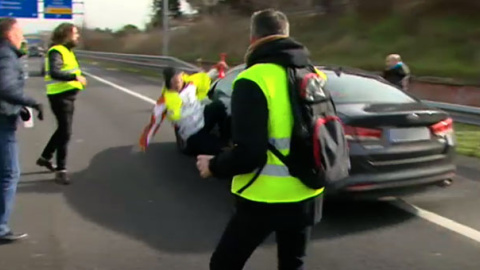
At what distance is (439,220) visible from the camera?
233 inches

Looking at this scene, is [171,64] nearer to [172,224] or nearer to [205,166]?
[172,224]

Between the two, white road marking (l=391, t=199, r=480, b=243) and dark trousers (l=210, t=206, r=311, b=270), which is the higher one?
dark trousers (l=210, t=206, r=311, b=270)

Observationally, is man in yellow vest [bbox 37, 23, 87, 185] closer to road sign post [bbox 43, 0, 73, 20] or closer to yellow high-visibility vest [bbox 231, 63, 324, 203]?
yellow high-visibility vest [bbox 231, 63, 324, 203]

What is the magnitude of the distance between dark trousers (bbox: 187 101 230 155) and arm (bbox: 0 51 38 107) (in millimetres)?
2502

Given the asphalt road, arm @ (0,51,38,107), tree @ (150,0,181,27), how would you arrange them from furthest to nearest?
tree @ (150,0,181,27) → arm @ (0,51,38,107) → the asphalt road

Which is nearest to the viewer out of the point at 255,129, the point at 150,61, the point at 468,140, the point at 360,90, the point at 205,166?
the point at 255,129

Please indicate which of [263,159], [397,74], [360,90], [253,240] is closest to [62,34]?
[360,90]

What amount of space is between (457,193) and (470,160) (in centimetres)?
194

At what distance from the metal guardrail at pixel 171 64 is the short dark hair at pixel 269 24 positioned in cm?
700

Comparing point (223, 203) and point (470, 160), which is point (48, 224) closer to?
point (223, 203)

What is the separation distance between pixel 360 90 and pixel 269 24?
3652 mm

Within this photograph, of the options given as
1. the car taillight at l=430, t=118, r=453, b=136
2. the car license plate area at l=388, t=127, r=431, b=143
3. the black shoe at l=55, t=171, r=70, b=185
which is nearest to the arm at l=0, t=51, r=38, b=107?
the black shoe at l=55, t=171, r=70, b=185

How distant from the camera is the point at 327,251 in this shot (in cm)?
505

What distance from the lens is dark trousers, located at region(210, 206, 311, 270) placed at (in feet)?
9.78
